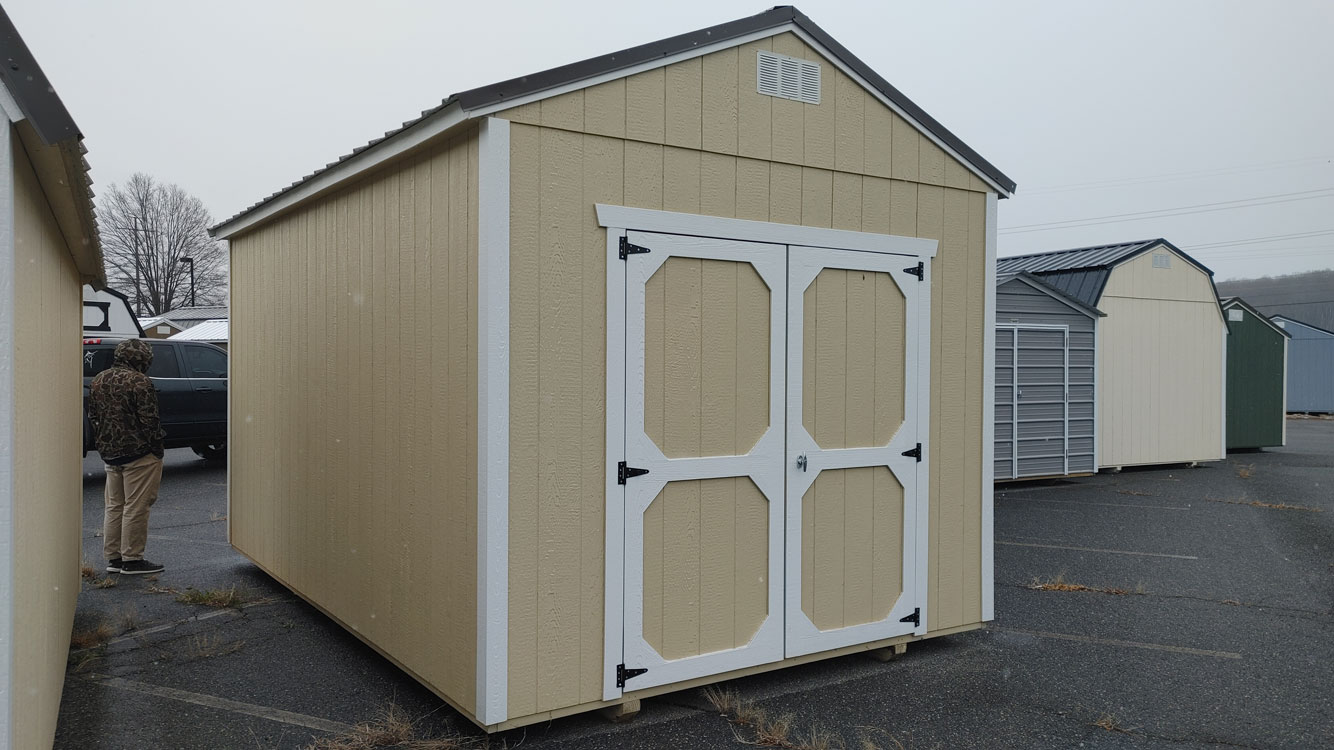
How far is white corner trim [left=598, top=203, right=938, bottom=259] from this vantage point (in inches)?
175

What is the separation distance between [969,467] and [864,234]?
1.59 metres

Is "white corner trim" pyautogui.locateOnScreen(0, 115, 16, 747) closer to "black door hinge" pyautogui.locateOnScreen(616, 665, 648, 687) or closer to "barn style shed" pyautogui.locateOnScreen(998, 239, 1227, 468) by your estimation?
"black door hinge" pyautogui.locateOnScreen(616, 665, 648, 687)

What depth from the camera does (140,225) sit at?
1841 inches

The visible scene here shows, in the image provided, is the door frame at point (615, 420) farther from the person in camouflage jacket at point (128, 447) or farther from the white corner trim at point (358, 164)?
the person in camouflage jacket at point (128, 447)

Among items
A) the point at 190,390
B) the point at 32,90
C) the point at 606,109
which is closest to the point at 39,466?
the point at 32,90

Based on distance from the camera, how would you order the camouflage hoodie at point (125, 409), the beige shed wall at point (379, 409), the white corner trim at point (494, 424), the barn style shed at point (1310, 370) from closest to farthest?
the white corner trim at point (494, 424), the beige shed wall at point (379, 409), the camouflage hoodie at point (125, 409), the barn style shed at point (1310, 370)

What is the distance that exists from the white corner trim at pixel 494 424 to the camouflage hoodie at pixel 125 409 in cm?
431

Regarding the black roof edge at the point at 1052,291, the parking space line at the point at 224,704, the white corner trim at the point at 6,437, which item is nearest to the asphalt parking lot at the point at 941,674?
the parking space line at the point at 224,704

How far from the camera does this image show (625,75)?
4.41 meters

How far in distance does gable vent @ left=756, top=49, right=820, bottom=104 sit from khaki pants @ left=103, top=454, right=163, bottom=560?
550 centimetres

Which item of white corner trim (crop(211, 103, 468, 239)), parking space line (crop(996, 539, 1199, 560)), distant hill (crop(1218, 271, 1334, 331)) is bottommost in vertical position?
parking space line (crop(996, 539, 1199, 560))

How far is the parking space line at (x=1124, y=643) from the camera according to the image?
5.55 meters

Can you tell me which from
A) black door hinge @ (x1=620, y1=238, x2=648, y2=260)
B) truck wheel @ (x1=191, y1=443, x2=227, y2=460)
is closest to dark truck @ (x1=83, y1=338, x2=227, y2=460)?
truck wheel @ (x1=191, y1=443, x2=227, y2=460)

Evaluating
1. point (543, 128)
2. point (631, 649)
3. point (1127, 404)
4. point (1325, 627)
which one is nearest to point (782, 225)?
point (543, 128)
